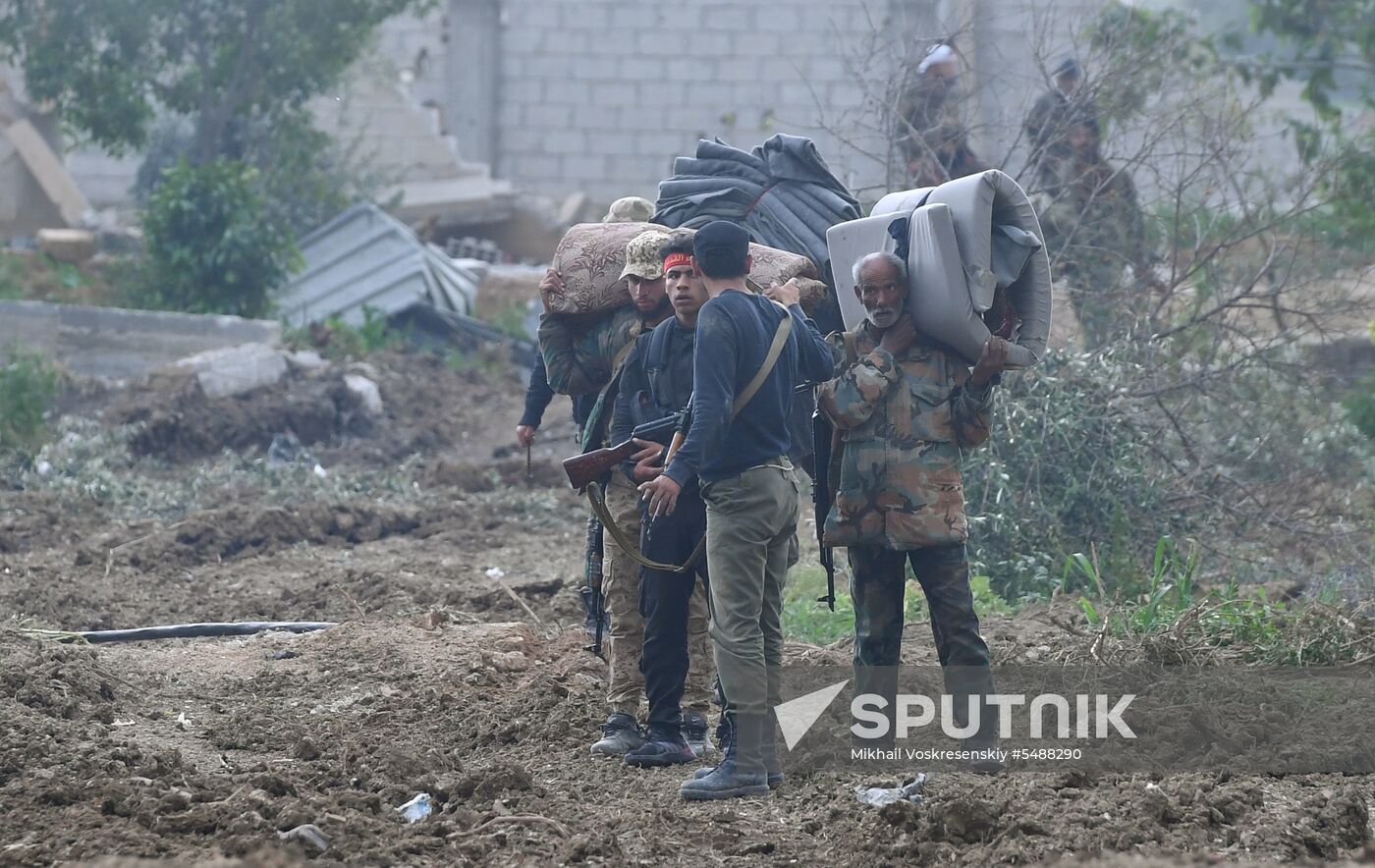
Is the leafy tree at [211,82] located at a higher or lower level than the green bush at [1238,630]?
higher

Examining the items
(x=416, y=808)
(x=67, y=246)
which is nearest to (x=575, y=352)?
(x=416, y=808)

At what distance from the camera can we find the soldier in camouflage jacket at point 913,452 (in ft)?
15.4

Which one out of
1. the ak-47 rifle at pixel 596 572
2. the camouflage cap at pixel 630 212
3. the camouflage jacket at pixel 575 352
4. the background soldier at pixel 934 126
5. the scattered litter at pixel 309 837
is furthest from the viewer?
the background soldier at pixel 934 126

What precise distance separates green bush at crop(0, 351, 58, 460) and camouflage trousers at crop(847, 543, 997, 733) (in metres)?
7.21

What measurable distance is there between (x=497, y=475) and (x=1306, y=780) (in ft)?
23.6

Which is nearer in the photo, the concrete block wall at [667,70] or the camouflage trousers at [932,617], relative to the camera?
the camouflage trousers at [932,617]

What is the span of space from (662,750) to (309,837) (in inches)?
50.5

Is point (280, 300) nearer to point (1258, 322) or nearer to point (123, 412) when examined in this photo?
point (123, 412)

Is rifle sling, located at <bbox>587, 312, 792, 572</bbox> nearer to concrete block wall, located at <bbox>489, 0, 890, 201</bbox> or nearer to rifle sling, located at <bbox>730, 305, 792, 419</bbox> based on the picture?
rifle sling, located at <bbox>730, 305, 792, 419</bbox>

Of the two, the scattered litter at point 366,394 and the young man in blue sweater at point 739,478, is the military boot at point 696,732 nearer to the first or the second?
the young man in blue sweater at point 739,478

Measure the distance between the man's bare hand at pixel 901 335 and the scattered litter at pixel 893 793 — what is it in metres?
1.23

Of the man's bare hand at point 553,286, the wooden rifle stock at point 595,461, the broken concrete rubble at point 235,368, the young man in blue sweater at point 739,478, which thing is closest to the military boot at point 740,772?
the young man in blue sweater at point 739,478

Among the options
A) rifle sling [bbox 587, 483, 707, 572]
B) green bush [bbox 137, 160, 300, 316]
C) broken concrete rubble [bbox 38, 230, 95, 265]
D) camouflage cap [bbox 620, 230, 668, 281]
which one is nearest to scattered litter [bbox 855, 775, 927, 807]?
rifle sling [bbox 587, 483, 707, 572]

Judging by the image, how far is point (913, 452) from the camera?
4707mm
